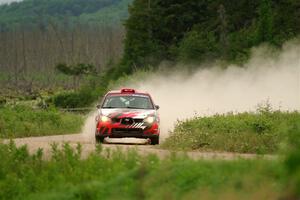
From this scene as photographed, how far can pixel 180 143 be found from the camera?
82.4ft

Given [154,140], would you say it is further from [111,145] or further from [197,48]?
[197,48]

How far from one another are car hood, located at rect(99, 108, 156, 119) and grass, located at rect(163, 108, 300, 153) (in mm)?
1006

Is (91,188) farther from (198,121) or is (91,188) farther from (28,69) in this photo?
(28,69)

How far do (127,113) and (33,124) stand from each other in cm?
1183

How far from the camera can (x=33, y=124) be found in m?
37.8

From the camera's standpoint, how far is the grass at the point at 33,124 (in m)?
35.9

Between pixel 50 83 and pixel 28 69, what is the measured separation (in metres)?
28.6

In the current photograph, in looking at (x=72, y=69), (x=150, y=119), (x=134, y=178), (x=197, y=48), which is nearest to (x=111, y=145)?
(x=150, y=119)

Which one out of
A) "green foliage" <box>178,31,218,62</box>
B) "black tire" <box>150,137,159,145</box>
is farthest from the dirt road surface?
"green foliage" <box>178,31,218,62</box>

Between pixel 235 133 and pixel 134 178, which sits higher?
pixel 134 178

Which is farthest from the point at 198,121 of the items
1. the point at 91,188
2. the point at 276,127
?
the point at 91,188

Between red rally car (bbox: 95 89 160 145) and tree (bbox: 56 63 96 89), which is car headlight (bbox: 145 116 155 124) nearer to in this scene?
red rally car (bbox: 95 89 160 145)

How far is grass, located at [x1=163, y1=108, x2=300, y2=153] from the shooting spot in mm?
23312

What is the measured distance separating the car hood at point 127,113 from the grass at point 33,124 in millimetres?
8271
